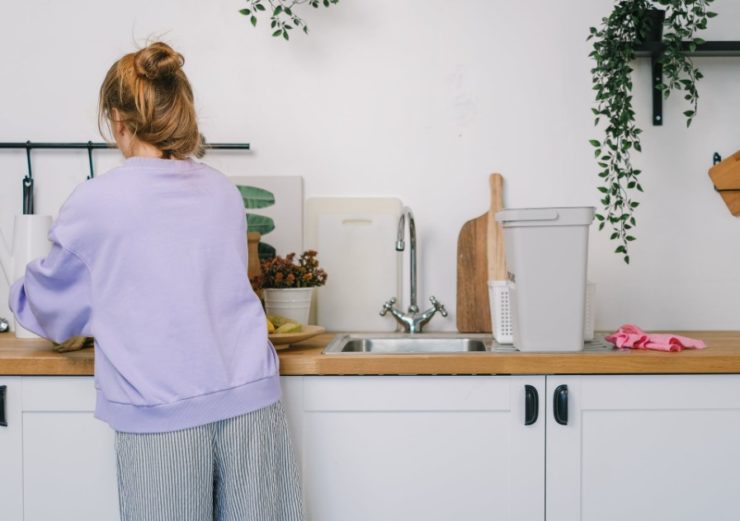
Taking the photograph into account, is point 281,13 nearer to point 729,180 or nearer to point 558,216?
point 558,216

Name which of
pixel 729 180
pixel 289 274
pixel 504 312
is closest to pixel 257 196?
pixel 289 274

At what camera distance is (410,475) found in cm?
159

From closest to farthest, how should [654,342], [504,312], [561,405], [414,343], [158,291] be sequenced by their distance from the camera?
[158,291], [561,405], [654,342], [504,312], [414,343]

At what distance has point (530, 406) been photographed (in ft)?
5.16

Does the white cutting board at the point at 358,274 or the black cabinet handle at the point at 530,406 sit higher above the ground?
the white cutting board at the point at 358,274

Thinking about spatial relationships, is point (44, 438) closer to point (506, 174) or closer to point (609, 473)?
point (609, 473)

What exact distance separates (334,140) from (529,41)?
24.2 inches

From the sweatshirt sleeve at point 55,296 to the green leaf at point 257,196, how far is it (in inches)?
30.4

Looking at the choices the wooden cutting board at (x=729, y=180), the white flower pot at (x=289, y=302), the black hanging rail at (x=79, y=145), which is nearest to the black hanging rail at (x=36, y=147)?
the black hanging rail at (x=79, y=145)

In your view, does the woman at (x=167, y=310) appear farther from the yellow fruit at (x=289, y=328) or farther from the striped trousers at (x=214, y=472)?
the yellow fruit at (x=289, y=328)

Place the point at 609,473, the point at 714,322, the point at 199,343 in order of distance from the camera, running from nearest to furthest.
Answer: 1. the point at 199,343
2. the point at 609,473
3. the point at 714,322

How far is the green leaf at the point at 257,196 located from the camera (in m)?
2.13

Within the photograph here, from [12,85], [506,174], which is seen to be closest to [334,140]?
[506,174]

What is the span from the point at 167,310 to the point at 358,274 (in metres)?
0.91
